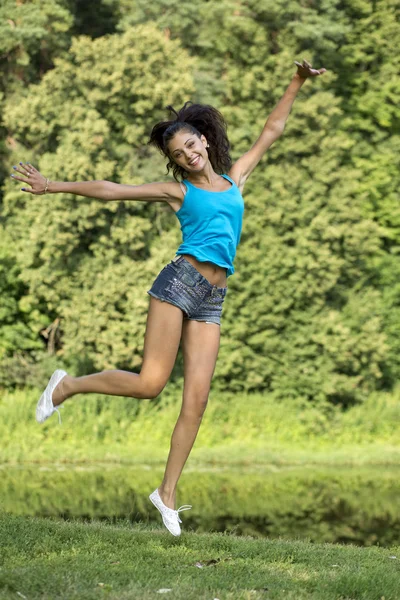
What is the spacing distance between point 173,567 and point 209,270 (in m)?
1.51

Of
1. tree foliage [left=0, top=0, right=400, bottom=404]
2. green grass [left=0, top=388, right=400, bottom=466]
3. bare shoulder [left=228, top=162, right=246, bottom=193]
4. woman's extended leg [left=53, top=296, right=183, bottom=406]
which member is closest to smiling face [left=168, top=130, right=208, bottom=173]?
bare shoulder [left=228, top=162, right=246, bottom=193]

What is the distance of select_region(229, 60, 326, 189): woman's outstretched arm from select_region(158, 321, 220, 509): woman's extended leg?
91 cm

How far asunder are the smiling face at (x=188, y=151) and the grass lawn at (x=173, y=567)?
2.02 metres

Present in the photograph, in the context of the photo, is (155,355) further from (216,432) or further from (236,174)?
(216,432)

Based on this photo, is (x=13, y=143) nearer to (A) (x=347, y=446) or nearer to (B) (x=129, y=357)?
(B) (x=129, y=357)

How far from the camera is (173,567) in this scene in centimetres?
457

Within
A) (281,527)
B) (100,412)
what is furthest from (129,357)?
(281,527)

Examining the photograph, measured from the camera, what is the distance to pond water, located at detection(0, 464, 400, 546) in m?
10.1

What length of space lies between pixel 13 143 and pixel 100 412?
5.83 m

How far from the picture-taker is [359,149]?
68.0ft

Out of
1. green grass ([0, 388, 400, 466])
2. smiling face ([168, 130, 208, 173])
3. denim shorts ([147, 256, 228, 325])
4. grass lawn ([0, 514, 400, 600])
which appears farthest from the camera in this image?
green grass ([0, 388, 400, 466])

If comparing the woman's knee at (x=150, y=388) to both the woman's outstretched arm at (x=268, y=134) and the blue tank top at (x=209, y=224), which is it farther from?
the woman's outstretched arm at (x=268, y=134)

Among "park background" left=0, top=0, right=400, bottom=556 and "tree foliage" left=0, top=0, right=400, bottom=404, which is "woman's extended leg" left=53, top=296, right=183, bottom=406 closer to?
"park background" left=0, top=0, right=400, bottom=556

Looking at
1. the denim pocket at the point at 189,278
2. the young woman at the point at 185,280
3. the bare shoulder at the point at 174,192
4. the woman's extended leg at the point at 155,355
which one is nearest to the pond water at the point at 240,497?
the young woman at the point at 185,280
